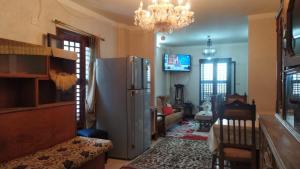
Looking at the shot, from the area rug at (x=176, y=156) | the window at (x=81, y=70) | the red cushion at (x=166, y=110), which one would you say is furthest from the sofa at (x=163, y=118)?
the window at (x=81, y=70)

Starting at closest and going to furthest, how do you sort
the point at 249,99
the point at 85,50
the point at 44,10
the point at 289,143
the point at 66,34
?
the point at 289,143, the point at 44,10, the point at 66,34, the point at 85,50, the point at 249,99

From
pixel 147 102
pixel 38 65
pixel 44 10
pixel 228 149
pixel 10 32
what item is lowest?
pixel 228 149

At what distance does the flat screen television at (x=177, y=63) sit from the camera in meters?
8.20

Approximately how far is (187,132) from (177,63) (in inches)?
119

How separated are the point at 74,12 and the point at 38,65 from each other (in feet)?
4.95

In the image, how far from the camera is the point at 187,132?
20.1ft

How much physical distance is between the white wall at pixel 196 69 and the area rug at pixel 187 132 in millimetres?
1647

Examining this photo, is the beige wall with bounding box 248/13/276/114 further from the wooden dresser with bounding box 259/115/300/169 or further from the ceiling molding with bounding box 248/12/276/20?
the wooden dresser with bounding box 259/115/300/169

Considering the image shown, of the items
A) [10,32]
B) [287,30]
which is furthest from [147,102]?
[287,30]

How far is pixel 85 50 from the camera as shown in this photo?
4164 mm

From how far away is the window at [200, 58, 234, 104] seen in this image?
8.02 m

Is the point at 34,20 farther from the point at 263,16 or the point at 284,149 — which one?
the point at 263,16

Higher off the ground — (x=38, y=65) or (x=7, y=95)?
(x=38, y=65)

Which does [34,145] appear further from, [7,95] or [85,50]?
[85,50]
